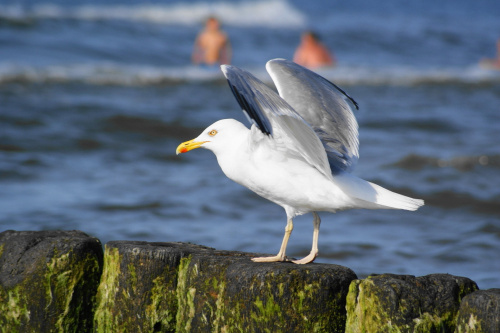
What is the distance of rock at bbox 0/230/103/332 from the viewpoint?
3480 mm

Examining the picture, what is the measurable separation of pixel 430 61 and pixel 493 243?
1703 centimetres

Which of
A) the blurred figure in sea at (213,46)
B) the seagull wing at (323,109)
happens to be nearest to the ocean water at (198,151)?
the blurred figure in sea at (213,46)

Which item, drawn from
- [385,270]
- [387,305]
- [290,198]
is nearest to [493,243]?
[385,270]

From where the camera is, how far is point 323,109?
4.36 metres

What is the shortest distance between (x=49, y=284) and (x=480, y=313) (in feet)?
6.45

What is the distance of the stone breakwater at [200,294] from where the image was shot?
2887 mm

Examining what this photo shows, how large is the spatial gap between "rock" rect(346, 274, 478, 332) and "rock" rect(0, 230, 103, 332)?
1.38 m

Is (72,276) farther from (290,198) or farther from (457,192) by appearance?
(457,192)

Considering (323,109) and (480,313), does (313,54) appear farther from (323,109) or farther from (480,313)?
(480,313)

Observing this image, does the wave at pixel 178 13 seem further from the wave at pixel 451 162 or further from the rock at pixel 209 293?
the rock at pixel 209 293

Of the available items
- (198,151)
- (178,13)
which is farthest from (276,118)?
(178,13)

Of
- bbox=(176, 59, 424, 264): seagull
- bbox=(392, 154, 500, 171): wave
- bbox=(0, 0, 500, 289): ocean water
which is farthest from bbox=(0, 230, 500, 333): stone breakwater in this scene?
bbox=(392, 154, 500, 171): wave

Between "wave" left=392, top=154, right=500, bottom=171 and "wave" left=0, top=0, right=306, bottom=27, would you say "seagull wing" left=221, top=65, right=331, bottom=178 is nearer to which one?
"wave" left=392, top=154, right=500, bottom=171

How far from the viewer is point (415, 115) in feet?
40.9
